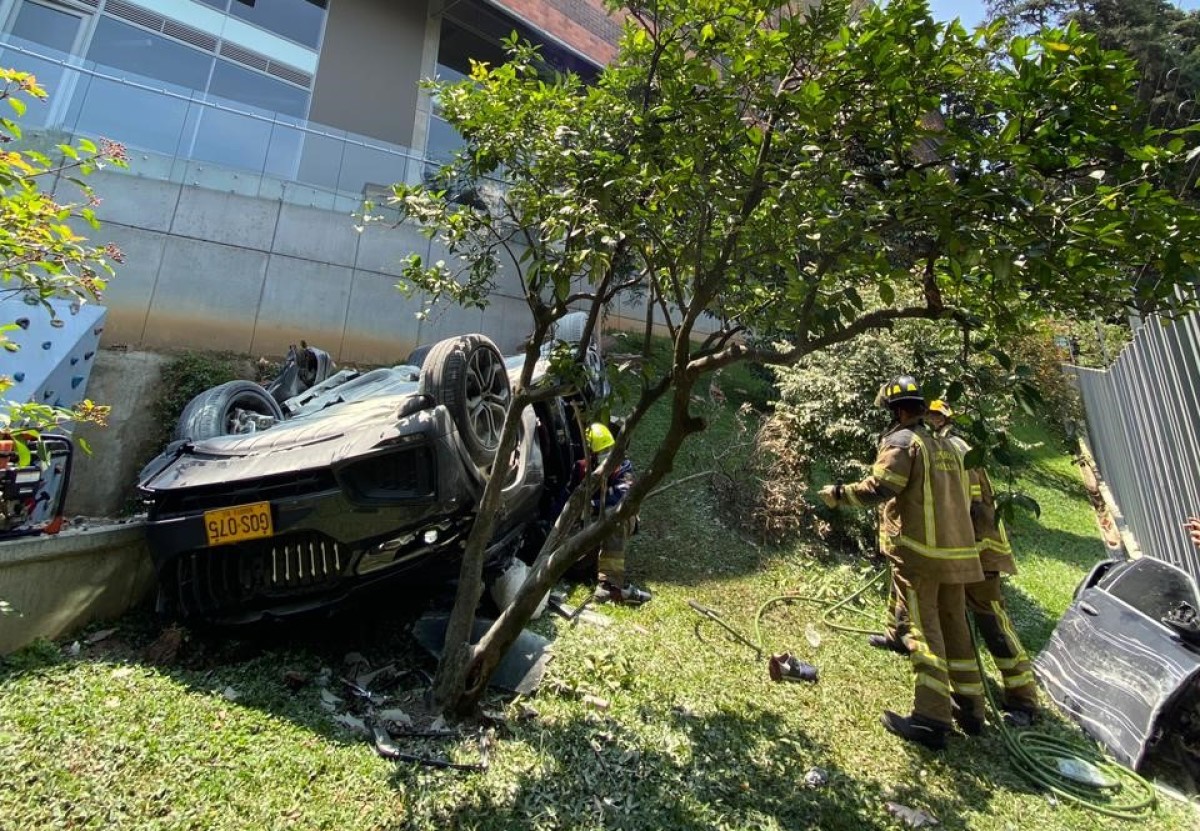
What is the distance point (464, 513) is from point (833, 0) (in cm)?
265

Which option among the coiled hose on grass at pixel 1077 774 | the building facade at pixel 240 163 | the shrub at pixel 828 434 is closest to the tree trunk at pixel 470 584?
the coiled hose on grass at pixel 1077 774

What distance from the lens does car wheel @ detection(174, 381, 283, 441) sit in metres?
4.39

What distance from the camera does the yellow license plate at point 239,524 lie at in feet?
9.13

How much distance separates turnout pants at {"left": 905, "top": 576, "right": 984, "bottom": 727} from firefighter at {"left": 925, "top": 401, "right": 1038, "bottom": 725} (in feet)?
1.03

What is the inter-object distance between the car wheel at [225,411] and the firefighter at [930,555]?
14.1ft

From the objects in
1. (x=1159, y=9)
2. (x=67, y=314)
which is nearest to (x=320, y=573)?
(x=67, y=314)

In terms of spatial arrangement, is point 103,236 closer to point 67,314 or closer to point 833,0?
point 67,314

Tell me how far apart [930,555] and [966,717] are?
884 millimetres

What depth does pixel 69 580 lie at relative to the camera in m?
3.12

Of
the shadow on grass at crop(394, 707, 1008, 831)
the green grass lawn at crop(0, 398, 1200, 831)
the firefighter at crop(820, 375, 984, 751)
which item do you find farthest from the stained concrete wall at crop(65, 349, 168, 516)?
the firefighter at crop(820, 375, 984, 751)

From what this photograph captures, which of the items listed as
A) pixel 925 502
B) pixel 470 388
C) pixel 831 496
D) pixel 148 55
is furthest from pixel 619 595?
pixel 148 55

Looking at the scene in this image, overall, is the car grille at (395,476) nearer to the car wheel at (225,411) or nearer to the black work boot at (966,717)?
the car wheel at (225,411)

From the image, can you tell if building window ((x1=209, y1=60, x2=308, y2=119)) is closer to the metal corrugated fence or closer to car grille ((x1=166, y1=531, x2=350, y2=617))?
car grille ((x1=166, y1=531, x2=350, y2=617))

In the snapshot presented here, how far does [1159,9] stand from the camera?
56.5 ft
